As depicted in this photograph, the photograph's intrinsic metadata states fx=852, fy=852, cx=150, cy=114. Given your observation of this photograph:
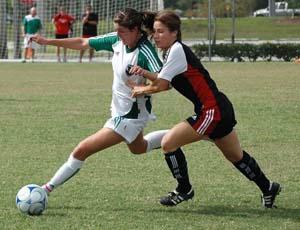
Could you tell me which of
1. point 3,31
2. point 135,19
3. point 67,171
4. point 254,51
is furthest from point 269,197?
point 3,31

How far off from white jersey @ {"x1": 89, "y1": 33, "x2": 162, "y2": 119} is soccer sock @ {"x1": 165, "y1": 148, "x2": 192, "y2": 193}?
1.27 ft

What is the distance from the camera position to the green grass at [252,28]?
142ft

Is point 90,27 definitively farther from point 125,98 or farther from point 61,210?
point 61,210

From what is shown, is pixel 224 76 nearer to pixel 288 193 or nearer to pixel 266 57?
pixel 266 57

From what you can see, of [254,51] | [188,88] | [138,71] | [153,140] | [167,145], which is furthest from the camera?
[254,51]

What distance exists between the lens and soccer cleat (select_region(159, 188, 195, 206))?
6.88m

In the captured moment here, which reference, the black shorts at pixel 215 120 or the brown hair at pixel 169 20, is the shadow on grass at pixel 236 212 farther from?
the brown hair at pixel 169 20

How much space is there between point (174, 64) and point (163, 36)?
270 mm

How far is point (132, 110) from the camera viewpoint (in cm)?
681

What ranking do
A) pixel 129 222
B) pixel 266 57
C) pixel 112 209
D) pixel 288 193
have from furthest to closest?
pixel 266 57, pixel 288 193, pixel 112 209, pixel 129 222

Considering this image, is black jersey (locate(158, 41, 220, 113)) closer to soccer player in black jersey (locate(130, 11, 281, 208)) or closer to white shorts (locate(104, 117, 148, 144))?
soccer player in black jersey (locate(130, 11, 281, 208))

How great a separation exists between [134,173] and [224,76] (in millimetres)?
13405

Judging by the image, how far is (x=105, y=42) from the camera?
7137 millimetres

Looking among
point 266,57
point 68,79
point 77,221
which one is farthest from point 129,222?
point 266,57
